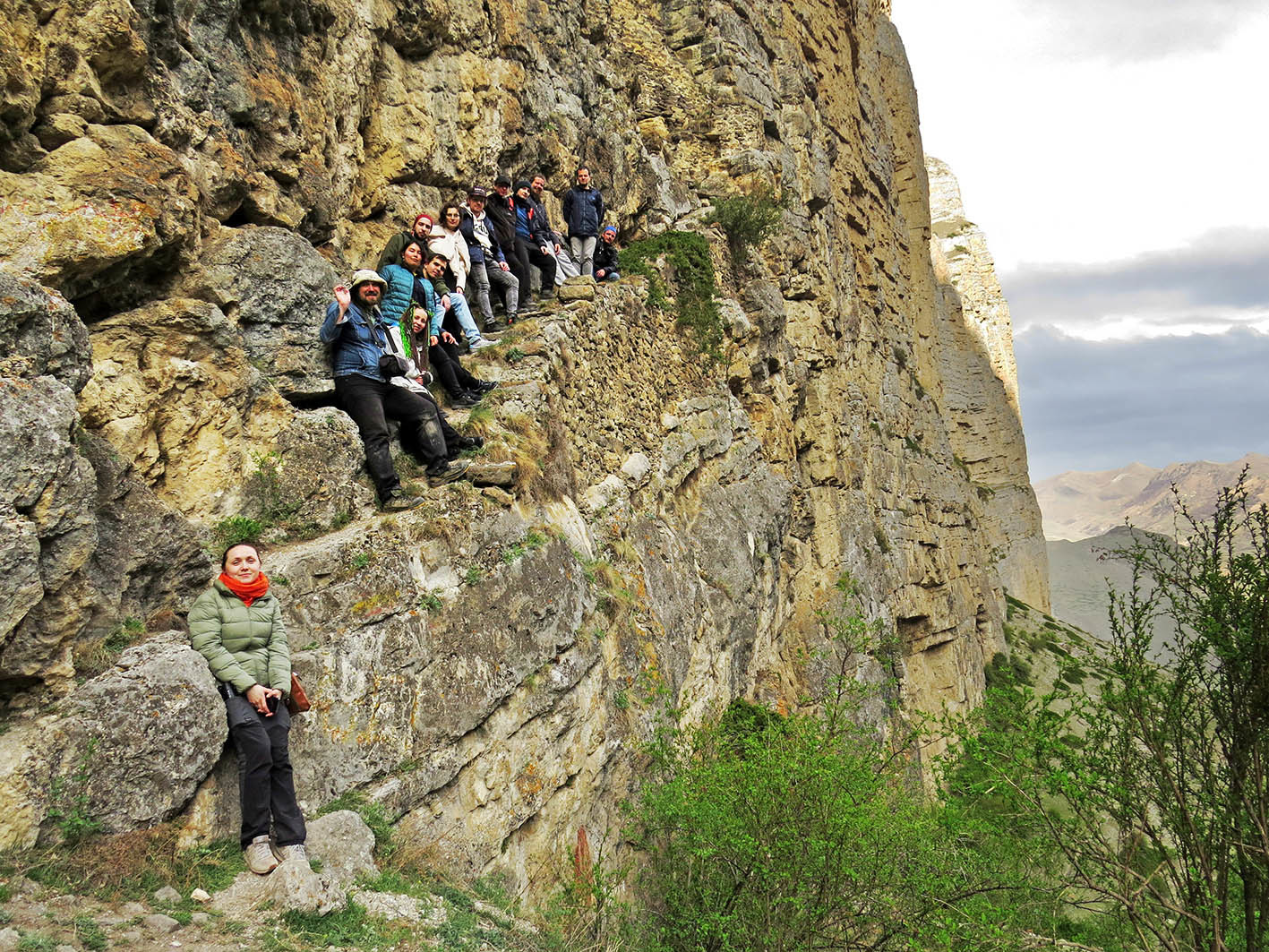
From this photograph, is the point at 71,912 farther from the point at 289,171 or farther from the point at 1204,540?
the point at 1204,540

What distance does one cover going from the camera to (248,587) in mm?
5113

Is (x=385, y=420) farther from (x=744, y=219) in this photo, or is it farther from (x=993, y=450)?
(x=993, y=450)

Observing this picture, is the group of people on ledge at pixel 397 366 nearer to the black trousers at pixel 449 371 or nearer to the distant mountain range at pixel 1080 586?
the black trousers at pixel 449 371

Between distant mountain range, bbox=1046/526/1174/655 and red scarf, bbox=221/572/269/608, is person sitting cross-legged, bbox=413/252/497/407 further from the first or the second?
distant mountain range, bbox=1046/526/1174/655

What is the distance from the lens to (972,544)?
33375 mm

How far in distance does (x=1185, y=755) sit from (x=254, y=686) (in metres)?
8.46

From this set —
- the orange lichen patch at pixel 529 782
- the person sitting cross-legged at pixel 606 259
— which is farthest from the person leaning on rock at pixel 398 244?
the orange lichen patch at pixel 529 782

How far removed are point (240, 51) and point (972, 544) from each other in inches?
1298

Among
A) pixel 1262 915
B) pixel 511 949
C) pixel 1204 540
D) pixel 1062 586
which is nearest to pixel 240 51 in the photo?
pixel 511 949

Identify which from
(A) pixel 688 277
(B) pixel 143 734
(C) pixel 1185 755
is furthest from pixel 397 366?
(A) pixel 688 277

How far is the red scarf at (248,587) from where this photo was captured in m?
5.06

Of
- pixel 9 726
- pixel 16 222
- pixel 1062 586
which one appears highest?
pixel 16 222

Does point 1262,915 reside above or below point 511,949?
below

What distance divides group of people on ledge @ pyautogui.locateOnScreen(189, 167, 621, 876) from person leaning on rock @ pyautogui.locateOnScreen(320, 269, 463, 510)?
1 centimetres
